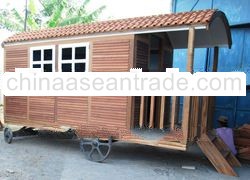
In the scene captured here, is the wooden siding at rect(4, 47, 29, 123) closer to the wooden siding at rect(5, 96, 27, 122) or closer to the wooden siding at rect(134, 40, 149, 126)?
the wooden siding at rect(5, 96, 27, 122)

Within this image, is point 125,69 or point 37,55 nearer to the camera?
point 125,69

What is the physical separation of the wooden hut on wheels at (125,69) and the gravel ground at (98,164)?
1.45ft

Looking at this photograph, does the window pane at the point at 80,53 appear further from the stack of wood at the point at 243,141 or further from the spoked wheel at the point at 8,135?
the stack of wood at the point at 243,141

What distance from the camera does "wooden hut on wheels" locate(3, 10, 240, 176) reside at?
6.89 m

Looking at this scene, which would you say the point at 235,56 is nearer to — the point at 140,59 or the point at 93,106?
the point at 140,59

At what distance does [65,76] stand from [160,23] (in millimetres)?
3114

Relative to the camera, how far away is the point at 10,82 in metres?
9.54

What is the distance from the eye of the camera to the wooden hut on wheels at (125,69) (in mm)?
6887

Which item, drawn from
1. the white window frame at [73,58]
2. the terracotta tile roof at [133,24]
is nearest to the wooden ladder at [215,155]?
the terracotta tile roof at [133,24]

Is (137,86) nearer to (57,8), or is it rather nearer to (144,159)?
(144,159)

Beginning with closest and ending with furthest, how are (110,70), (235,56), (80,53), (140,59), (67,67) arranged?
(140,59) → (110,70) → (80,53) → (67,67) → (235,56)

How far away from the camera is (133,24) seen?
24.4 ft

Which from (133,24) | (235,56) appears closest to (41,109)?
(133,24)

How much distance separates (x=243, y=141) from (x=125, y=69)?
417cm
